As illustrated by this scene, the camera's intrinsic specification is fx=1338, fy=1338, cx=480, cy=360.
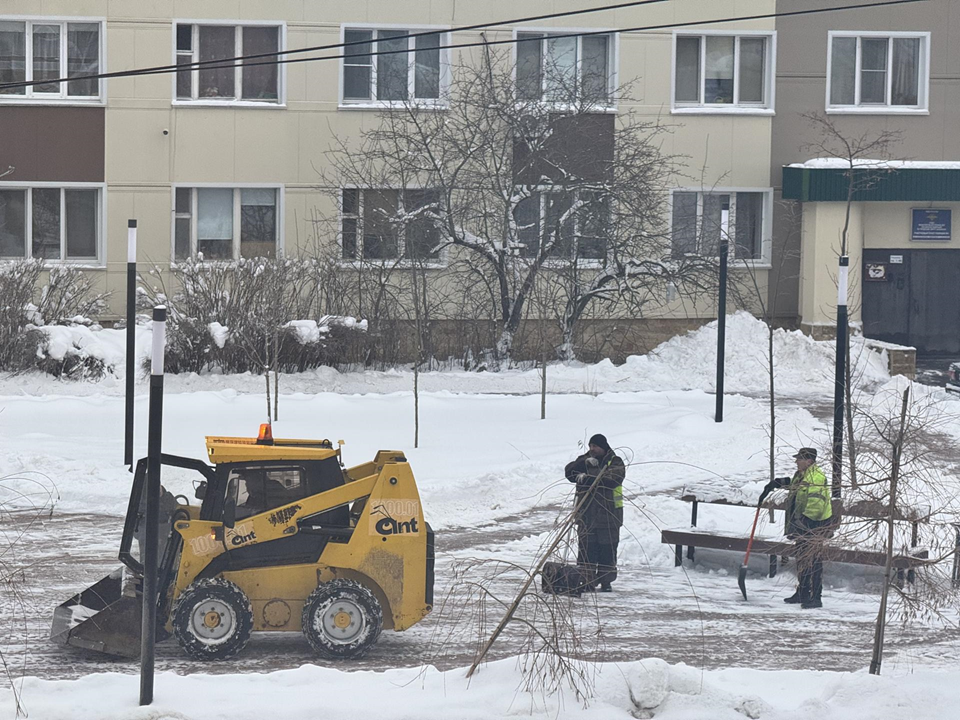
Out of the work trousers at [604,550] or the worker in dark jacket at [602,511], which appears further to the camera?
the work trousers at [604,550]

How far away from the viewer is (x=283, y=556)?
34.4 feet

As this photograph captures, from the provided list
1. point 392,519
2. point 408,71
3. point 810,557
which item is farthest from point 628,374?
point 392,519

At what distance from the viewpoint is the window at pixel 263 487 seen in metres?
10.5

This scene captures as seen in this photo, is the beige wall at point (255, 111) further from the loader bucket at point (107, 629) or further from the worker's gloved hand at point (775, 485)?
the loader bucket at point (107, 629)

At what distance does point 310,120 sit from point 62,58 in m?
5.11

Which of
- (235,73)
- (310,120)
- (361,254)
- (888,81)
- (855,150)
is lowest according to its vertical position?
(361,254)

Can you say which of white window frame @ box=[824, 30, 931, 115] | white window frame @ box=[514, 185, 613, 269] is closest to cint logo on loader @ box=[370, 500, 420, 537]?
white window frame @ box=[514, 185, 613, 269]

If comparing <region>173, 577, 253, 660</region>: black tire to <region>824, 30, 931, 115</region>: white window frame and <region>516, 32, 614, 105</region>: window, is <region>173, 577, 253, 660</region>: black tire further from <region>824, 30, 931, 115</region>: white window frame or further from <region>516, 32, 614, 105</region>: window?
<region>824, 30, 931, 115</region>: white window frame

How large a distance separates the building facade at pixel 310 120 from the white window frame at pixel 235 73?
41 millimetres

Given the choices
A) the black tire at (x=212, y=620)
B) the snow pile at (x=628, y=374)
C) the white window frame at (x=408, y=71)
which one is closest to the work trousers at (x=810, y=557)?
the black tire at (x=212, y=620)

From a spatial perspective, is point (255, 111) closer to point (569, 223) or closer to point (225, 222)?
point (225, 222)

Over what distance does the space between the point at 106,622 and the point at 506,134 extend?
17044mm

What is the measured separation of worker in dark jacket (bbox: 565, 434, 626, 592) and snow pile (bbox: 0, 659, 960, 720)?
3.09 meters

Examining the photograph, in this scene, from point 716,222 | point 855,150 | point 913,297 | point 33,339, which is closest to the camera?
point 33,339
